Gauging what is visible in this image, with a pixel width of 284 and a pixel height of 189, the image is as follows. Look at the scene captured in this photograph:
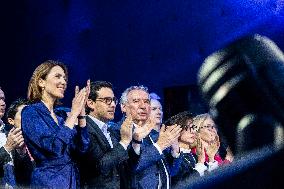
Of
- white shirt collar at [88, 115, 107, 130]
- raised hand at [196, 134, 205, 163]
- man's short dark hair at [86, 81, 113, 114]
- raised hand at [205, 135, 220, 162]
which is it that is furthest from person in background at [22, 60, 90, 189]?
raised hand at [205, 135, 220, 162]

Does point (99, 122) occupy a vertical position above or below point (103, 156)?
above

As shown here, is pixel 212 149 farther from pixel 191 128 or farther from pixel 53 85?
pixel 53 85

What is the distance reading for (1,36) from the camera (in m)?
4.69

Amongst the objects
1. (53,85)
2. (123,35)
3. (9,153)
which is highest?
(123,35)

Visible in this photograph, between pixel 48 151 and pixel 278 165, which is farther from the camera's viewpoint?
pixel 48 151

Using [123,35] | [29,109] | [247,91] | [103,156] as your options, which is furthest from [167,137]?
[123,35]

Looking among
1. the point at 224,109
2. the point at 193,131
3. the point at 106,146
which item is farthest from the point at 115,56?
the point at 224,109

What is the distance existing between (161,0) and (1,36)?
4.66 feet

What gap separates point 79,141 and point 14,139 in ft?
1.19

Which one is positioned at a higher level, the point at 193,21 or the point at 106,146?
the point at 193,21

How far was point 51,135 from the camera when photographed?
2.16 meters

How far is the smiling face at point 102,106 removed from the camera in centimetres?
253

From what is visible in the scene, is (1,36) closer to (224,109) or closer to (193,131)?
(193,131)

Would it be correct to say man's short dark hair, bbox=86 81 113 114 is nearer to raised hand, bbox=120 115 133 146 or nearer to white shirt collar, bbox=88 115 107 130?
white shirt collar, bbox=88 115 107 130
